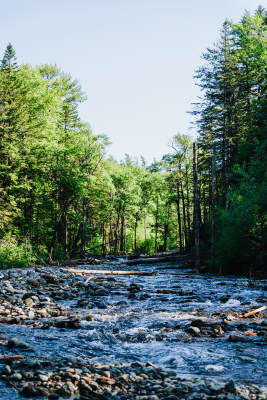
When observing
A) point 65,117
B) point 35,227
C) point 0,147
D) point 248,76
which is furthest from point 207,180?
point 0,147

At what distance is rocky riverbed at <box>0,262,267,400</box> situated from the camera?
3.80 meters

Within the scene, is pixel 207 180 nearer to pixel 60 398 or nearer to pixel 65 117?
pixel 65 117

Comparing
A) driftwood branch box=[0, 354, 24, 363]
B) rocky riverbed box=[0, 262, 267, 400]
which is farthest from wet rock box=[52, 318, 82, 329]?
driftwood branch box=[0, 354, 24, 363]

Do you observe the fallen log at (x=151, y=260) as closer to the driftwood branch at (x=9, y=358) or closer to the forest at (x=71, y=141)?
the forest at (x=71, y=141)

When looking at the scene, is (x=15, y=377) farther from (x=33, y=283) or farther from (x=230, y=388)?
(x=33, y=283)

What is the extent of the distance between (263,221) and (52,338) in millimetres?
12582

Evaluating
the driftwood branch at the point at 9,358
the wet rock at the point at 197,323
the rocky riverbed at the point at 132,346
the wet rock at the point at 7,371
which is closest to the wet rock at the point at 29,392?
the rocky riverbed at the point at 132,346

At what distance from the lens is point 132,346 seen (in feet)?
19.3

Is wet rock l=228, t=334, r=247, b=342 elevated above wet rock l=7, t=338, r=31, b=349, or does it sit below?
below

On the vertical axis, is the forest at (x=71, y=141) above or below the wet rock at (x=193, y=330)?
above

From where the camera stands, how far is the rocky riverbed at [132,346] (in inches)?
150

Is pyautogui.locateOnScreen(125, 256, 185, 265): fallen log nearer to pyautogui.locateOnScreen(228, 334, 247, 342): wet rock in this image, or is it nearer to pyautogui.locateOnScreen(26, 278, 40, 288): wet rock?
pyautogui.locateOnScreen(26, 278, 40, 288): wet rock

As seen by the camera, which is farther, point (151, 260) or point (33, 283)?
point (151, 260)

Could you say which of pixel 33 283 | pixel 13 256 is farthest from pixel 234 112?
pixel 33 283
